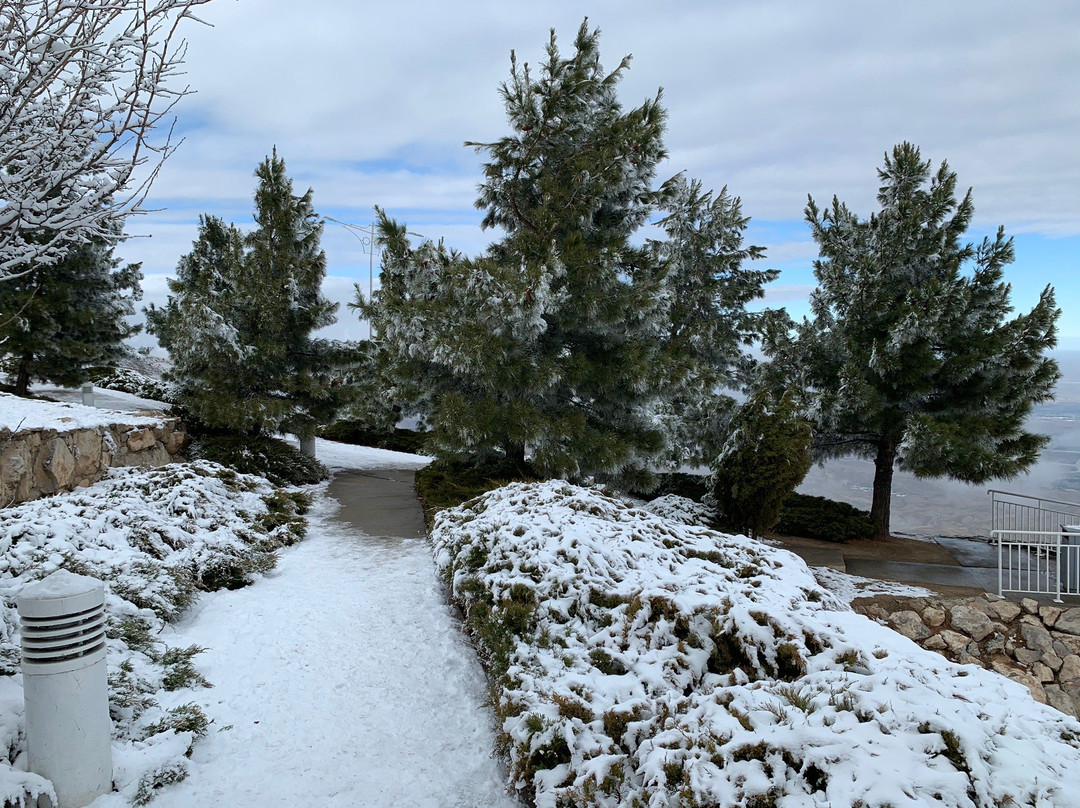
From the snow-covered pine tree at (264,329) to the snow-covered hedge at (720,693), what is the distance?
7.56 meters

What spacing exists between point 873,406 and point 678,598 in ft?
28.6

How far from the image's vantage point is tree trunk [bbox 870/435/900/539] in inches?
482

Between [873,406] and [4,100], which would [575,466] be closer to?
[873,406]

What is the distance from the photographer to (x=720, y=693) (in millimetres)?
2939

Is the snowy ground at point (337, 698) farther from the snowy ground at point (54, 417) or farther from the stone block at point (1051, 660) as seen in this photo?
the stone block at point (1051, 660)

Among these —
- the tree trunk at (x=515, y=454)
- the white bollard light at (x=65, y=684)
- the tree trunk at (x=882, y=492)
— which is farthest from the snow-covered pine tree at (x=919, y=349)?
the white bollard light at (x=65, y=684)

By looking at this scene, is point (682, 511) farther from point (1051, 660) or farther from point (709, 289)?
point (709, 289)

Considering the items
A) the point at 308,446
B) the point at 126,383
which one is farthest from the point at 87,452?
the point at 126,383

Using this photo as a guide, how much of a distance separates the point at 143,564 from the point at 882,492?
490 inches

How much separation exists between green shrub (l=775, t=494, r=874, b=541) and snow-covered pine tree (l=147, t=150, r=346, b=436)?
918 cm

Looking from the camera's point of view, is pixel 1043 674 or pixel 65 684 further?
pixel 1043 674

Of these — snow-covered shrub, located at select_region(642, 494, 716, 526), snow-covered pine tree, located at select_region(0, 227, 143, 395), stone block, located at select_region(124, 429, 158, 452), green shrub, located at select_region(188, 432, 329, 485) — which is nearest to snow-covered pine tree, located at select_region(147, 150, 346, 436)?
green shrub, located at select_region(188, 432, 329, 485)

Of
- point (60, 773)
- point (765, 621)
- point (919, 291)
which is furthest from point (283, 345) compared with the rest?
point (919, 291)

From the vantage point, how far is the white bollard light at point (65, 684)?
9.00ft
